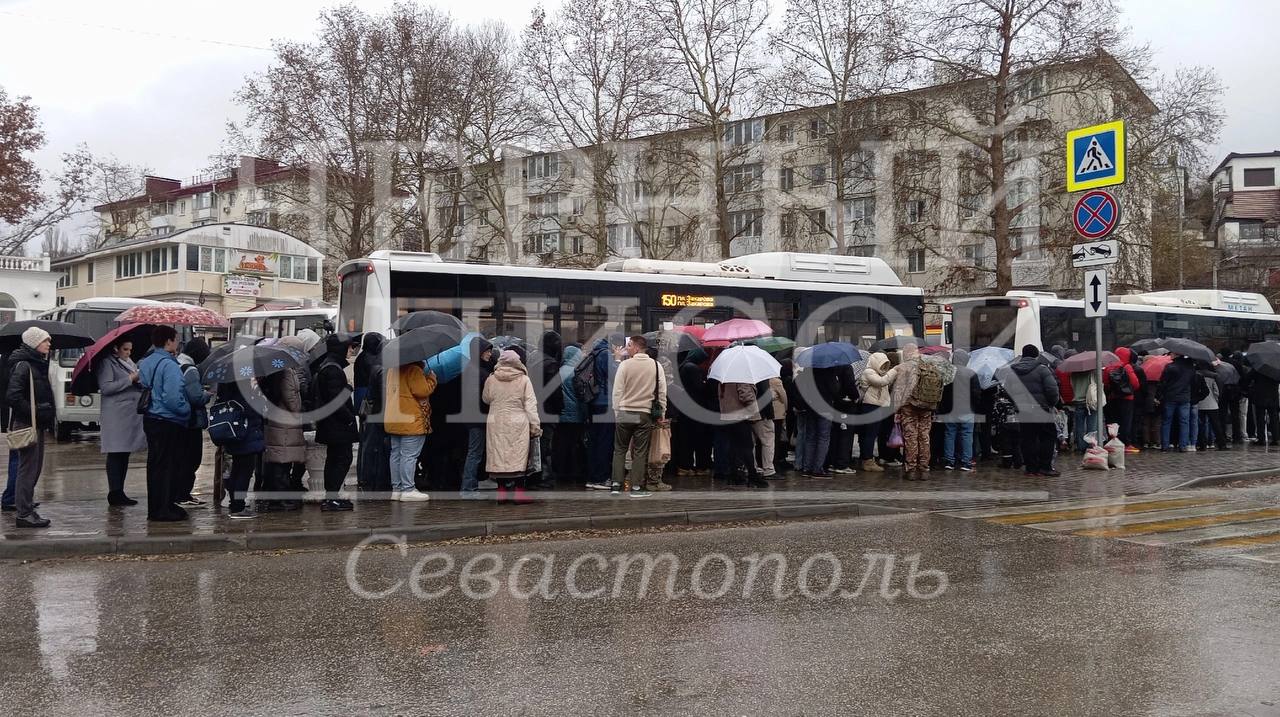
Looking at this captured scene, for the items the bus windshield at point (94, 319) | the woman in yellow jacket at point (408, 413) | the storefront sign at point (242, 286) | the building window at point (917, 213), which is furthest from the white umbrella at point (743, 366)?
the building window at point (917, 213)

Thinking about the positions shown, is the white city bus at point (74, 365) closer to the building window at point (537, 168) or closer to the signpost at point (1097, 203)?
the signpost at point (1097, 203)

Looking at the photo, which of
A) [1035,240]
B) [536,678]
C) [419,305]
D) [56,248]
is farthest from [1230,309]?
[56,248]

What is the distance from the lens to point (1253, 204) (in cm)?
8275

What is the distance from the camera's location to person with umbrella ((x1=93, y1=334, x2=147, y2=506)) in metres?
10.9

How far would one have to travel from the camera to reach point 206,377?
33.7 feet

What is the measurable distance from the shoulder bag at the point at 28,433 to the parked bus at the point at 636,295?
7776 mm

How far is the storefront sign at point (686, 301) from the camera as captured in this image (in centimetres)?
2023

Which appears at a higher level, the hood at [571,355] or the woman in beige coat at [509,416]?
the hood at [571,355]

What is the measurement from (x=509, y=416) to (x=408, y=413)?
1.11 m

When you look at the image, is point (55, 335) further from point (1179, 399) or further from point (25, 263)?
point (25, 263)

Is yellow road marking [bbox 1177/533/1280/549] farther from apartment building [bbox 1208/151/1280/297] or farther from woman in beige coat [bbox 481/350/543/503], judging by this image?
apartment building [bbox 1208/151/1280/297]

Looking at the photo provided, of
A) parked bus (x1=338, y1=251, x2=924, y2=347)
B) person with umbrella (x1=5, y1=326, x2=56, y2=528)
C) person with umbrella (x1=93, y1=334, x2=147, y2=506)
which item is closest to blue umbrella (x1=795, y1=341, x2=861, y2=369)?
parked bus (x1=338, y1=251, x2=924, y2=347)

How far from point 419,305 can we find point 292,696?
13.2m

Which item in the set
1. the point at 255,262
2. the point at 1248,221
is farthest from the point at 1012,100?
the point at 1248,221
